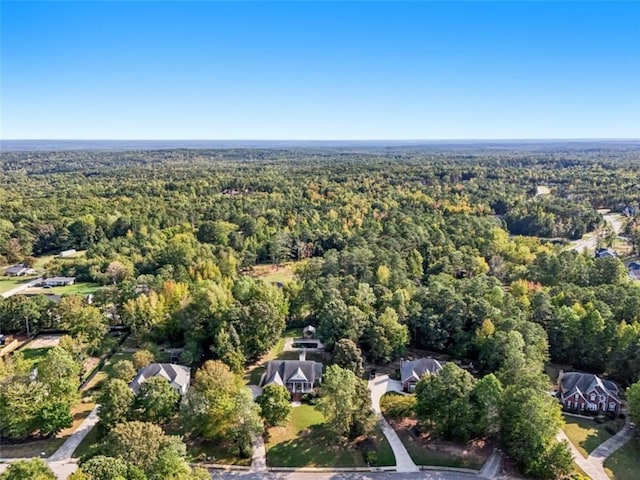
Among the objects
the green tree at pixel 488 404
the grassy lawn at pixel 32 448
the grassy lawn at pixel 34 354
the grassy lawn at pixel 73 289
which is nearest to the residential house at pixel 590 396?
the green tree at pixel 488 404

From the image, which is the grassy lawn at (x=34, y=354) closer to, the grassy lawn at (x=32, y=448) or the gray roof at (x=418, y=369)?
the grassy lawn at (x=32, y=448)

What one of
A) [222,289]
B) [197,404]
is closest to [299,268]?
[222,289]

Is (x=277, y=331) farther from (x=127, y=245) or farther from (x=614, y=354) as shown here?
(x=127, y=245)

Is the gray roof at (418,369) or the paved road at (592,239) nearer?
the gray roof at (418,369)

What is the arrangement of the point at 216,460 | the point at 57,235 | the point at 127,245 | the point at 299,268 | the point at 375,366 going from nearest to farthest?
the point at 216,460 → the point at 375,366 → the point at 299,268 → the point at 127,245 → the point at 57,235

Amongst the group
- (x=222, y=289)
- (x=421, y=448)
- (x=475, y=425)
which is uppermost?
(x=222, y=289)

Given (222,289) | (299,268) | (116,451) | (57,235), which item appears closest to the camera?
(116,451)
